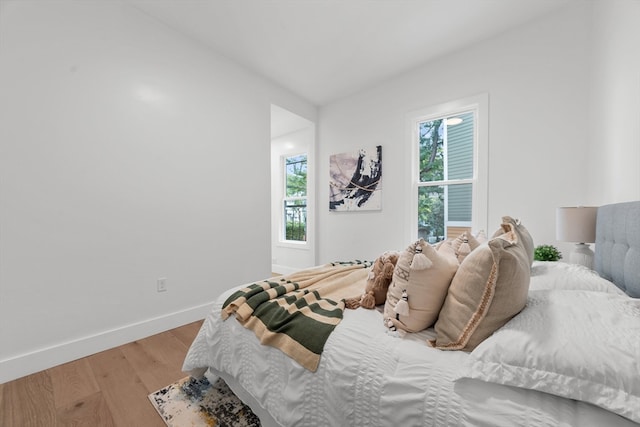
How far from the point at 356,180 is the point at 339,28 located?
1.82 metres

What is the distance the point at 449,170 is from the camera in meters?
3.06

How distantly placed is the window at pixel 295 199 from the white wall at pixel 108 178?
5.84 ft

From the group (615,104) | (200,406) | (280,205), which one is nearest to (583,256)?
(615,104)

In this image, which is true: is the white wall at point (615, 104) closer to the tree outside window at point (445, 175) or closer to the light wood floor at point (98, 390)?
the tree outside window at point (445, 175)

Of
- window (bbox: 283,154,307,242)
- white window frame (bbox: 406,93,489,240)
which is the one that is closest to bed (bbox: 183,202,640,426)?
white window frame (bbox: 406,93,489,240)

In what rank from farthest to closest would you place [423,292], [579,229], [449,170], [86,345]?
[449,170]
[86,345]
[579,229]
[423,292]

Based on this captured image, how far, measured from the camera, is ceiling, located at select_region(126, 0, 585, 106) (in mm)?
2248

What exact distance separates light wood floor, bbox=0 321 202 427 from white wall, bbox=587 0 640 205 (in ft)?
9.65

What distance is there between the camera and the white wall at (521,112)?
90.2 inches

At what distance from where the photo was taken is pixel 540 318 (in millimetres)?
803

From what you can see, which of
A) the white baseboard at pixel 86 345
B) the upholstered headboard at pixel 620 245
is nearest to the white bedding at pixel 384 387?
the upholstered headboard at pixel 620 245

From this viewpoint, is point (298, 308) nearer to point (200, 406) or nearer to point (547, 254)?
point (200, 406)

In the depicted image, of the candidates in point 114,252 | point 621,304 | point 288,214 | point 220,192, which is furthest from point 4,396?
point 288,214

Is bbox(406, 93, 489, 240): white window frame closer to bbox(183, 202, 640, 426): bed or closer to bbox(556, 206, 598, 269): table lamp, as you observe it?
bbox(556, 206, 598, 269): table lamp
